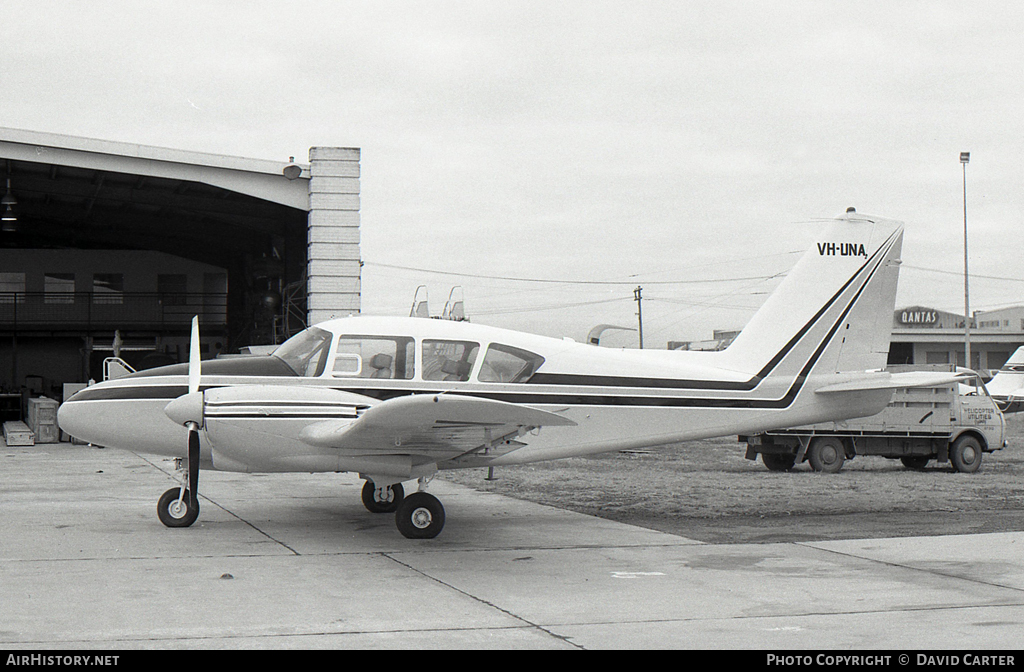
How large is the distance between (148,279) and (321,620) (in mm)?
35997

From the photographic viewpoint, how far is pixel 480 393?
10867mm

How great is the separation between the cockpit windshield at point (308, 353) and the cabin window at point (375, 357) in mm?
160

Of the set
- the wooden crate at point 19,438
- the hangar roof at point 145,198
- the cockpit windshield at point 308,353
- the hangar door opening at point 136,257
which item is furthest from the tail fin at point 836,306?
the wooden crate at point 19,438

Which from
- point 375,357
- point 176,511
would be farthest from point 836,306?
point 176,511

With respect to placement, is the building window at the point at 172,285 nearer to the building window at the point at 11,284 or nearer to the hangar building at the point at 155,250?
the hangar building at the point at 155,250

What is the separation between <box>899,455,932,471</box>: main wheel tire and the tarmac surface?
10.7 metres

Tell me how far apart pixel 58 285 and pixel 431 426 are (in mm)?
34996

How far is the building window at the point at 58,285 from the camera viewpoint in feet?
128

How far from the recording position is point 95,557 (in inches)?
344

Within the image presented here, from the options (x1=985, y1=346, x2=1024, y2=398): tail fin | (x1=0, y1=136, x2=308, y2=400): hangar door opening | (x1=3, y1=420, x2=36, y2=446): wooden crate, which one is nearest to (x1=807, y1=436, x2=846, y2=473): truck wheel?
(x1=0, y1=136, x2=308, y2=400): hangar door opening

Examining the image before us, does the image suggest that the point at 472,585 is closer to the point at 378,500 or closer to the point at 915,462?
the point at 378,500

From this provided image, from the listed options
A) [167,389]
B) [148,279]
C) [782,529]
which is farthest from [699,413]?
[148,279]

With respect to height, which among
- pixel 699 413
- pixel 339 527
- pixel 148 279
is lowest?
pixel 339 527

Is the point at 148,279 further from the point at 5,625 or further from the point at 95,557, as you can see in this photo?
the point at 5,625
